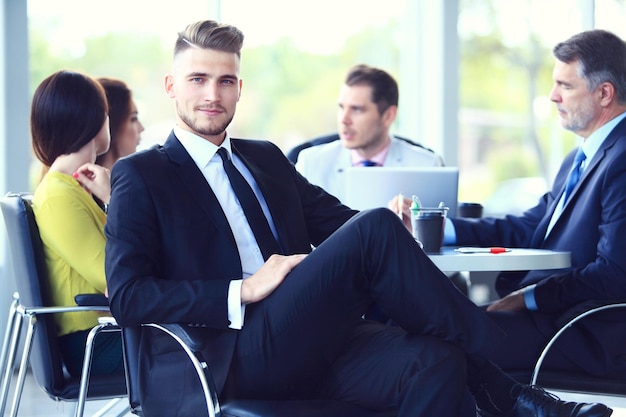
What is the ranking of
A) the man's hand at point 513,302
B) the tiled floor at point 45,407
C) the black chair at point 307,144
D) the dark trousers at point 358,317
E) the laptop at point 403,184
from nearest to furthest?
the dark trousers at point 358,317
the man's hand at point 513,302
the laptop at point 403,184
the tiled floor at point 45,407
the black chair at point 307,144

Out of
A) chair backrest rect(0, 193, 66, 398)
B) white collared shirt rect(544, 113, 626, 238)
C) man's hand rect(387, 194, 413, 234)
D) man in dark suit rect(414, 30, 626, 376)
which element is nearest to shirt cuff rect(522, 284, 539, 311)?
man in dark suit rect(414, 30, 626, 376)

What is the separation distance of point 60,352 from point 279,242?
835mm

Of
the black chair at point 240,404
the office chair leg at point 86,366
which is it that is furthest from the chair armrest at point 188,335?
the office chair leg at point 86,366

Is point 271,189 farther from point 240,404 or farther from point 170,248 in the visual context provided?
point 240,404

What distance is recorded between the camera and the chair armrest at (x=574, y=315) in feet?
8.59

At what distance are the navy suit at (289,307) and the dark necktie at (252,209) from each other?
150 millimetres

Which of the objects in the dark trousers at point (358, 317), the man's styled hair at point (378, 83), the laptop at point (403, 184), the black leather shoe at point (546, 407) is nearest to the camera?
the dark trousers at point (358, 317)

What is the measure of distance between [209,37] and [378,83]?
2.71 m

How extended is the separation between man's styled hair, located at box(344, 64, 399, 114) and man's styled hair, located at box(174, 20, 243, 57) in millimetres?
2594

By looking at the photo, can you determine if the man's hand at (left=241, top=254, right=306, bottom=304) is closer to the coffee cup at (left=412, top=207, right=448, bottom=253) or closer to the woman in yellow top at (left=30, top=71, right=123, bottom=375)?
the coffee cup at (left=412, top=207, right=448, bottom=253)

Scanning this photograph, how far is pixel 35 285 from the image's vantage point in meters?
2.83

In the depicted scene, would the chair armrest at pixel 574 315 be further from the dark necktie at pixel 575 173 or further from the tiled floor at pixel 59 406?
the tiled floor at pixel 59 406

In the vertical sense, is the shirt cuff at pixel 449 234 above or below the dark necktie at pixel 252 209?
below

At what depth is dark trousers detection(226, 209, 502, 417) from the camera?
2115 mm
